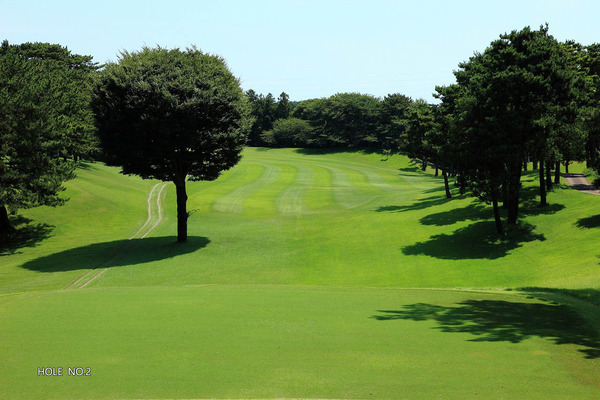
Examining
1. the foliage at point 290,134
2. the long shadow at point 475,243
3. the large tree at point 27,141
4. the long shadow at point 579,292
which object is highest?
the foliage at point 290,134

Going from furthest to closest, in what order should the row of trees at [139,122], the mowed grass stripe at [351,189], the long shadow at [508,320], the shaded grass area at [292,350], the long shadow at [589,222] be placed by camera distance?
the mowed grass stripe at [351,189] < the row of trees at [139,122] < the long shadow at [589,222] < the long shadow at [508,320] < the shaded grass area at [292,350]

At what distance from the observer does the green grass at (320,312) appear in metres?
Answer: 8.21

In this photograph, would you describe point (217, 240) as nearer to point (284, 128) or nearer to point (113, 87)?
point (113, 87)

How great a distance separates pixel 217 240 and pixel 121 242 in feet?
30.8

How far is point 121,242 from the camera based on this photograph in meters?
43.1

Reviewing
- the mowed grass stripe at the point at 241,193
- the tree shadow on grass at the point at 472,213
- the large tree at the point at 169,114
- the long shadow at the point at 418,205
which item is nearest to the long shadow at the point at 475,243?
the tree shadow on grass at the point at 472,213

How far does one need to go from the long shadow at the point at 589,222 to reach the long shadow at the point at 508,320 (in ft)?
72.5

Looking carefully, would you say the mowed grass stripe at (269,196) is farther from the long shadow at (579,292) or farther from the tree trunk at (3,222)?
the long shadow at (579,292)

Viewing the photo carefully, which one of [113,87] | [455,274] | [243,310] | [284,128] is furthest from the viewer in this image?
[284,128]

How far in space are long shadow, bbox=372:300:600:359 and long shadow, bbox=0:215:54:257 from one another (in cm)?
3867

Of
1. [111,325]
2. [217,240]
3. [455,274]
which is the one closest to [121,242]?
[217,240]

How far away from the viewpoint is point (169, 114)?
34.6 meters

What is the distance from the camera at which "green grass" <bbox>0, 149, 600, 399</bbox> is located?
821 cm

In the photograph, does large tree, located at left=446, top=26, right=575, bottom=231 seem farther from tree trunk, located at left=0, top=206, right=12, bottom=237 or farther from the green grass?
tree trunk, located at left=0, top=206, right=12, bottom=237
